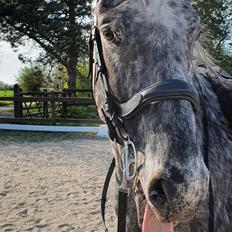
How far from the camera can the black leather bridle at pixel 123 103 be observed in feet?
5.19

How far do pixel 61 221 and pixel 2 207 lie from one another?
3.23 feet

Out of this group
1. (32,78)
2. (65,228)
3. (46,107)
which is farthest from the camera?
(32,78)

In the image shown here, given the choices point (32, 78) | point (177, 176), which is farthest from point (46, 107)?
point (177, 176)

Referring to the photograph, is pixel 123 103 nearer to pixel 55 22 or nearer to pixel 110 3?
pixel 110 3

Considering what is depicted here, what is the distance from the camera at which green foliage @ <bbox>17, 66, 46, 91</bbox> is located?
2291cm

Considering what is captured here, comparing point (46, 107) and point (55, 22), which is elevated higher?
point (55, 22)

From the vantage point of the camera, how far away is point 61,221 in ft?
15.8

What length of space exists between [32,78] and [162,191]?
2470cm

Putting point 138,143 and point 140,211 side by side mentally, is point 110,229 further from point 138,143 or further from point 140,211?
point 138,143

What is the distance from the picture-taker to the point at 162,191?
59.6 inches

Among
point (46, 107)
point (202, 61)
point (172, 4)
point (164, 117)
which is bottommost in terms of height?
point (46, 107)

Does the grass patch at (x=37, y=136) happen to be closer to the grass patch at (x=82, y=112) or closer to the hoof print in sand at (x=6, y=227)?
the grass patch at (x=82, y=112)

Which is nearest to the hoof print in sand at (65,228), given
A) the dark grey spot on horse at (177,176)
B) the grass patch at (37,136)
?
the dark grey spot on horse at (177,176)

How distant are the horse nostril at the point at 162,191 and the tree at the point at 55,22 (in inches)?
636
